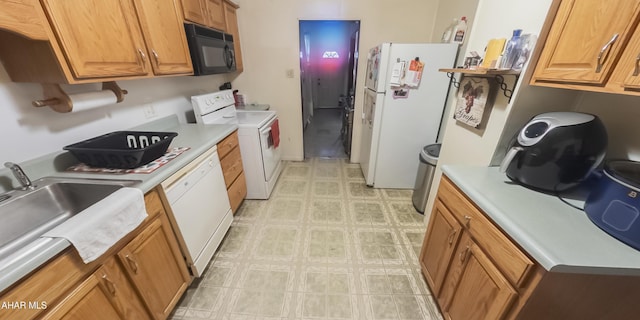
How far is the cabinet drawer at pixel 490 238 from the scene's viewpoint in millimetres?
790

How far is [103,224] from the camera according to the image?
0.85 m

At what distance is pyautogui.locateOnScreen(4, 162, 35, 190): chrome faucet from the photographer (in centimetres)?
97

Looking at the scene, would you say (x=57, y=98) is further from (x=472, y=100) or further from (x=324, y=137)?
(x=324, y=137)

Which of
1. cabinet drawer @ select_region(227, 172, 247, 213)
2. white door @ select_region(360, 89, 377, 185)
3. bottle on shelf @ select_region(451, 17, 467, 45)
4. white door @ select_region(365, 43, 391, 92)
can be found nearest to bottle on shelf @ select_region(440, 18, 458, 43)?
bottle on shelf @ select_region(451, 17, 467, 45)

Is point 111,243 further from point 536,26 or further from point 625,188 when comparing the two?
point 536,26

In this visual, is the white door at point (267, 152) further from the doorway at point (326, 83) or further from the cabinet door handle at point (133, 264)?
the cabinet door handle at point (133, 264)

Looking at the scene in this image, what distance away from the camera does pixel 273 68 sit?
9.81 feet

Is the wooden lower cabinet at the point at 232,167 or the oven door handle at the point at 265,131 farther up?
the oven door handle at the point at 265,131

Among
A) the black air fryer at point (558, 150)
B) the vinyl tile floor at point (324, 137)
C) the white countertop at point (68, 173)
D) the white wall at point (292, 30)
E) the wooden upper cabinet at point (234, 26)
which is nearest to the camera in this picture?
the white countertop at point (68, 173)

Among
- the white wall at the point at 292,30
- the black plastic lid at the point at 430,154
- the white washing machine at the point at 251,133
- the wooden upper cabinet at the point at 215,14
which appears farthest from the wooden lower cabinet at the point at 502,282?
the wooden upper cabinet at the point at 215,14

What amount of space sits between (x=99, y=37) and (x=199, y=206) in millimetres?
1093

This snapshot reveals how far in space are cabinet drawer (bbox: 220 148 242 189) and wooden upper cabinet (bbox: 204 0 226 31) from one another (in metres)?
1.29

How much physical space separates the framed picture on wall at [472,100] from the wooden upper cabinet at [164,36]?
2149 millimetres

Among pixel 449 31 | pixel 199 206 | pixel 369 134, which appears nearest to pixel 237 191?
pixel 199 206
